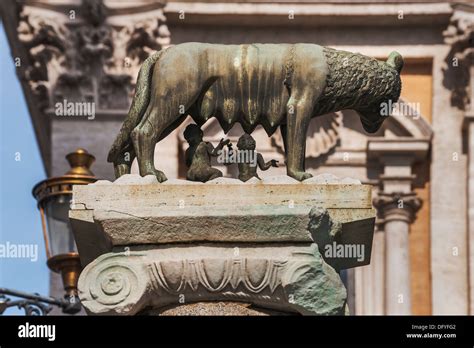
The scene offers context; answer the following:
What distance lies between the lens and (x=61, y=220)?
59.9 ft

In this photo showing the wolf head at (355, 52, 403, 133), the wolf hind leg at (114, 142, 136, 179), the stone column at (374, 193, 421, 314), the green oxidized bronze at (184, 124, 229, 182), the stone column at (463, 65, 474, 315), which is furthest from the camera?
the stone column at (374, 193, 421, 314)

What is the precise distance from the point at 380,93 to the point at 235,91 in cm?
95

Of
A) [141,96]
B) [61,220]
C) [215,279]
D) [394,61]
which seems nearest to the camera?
[215,279]

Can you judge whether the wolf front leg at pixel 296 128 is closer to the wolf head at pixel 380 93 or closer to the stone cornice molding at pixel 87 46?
the wolf head at pixel 380 93

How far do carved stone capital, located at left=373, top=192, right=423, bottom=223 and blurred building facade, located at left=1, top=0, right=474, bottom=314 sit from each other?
2cm

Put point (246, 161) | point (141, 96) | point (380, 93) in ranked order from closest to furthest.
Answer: point (246, 161) → point (141, 96) → point (380, 93)

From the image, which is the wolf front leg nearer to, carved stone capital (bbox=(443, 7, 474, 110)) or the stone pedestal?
the stone pedestal

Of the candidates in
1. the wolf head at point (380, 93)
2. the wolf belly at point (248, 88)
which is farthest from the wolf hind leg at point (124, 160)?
the wolf head at point (380, 93)

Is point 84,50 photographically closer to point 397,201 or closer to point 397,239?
point 397,201

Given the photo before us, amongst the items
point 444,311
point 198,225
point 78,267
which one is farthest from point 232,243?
point 444,311

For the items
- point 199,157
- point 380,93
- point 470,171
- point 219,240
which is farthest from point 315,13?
point 219,240

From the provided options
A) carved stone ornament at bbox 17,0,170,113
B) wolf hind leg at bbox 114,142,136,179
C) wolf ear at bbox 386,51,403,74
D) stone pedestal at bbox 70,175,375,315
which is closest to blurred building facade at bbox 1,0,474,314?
carved stone ornament at bbox 17,0,170,113

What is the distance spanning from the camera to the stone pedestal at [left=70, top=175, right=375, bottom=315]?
11844 millimetres

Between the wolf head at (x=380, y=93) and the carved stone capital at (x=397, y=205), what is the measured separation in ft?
46.2
